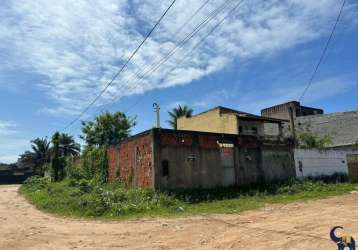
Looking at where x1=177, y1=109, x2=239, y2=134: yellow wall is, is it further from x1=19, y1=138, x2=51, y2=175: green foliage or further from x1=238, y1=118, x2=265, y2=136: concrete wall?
x1=19, y1=138, x2=51, y2=175: green foliage

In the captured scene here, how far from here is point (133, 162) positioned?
854 inches

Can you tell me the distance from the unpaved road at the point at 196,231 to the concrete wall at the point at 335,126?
28129 millimetres

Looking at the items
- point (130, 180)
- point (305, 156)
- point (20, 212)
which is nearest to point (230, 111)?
point (305, 156)

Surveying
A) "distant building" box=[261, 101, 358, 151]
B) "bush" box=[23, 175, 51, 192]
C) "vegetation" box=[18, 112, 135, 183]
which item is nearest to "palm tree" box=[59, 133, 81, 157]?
"vegetation" box=[18, 112, 135, 183]

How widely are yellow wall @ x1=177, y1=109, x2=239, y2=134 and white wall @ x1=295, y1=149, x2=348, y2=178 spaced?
6.21 metres

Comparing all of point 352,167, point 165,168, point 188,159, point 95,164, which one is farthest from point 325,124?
point 165,168

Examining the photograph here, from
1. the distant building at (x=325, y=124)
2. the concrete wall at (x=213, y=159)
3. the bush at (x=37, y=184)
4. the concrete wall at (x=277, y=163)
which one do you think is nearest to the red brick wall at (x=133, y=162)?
the concrete wall at (x=213, y=159)

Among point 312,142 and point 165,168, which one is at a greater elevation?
point 312,142

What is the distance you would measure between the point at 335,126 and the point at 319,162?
1557 centimetres

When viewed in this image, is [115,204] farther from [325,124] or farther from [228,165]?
[325,124]

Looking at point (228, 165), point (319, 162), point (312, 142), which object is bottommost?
point (228, 165)

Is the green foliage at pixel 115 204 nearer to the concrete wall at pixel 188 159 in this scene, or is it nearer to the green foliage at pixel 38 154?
the concrete wall at pixel 188 159

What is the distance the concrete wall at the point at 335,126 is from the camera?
133ft

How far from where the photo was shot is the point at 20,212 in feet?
58.0
